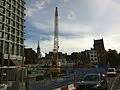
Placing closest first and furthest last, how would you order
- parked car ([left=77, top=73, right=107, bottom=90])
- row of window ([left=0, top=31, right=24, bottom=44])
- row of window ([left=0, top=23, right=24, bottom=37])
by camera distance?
parked car ([left=77, top=73, right=107, bottom=90]), row of window ([left=0, top=23, right=24, bottom=37]), row of window ([left=0, top=31, right=24, bottom=44])

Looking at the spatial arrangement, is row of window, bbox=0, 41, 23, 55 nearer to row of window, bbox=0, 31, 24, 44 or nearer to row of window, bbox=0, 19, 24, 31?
row of window, bbox=0, 31, 24, 44

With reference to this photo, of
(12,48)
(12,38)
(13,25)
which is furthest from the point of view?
(13,25)

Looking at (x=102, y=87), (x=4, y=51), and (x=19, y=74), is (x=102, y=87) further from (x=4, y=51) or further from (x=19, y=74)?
(x=4, y=51)

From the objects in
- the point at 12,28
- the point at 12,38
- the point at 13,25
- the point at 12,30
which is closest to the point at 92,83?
the point at 12,38

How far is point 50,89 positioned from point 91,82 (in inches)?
140

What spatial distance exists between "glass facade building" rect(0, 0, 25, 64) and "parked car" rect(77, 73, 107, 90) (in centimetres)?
6676

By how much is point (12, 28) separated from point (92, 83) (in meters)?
81.0

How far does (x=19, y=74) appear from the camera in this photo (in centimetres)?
2273

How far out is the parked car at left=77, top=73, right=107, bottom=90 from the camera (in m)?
22.5

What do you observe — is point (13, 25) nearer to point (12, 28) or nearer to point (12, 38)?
point (12, 28)

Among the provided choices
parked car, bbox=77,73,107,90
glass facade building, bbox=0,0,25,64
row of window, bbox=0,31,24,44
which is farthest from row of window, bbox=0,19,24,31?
parked car, bbox=77,73,107,90

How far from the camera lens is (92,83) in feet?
74.7

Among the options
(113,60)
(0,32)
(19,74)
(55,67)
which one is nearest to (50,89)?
(19,74)

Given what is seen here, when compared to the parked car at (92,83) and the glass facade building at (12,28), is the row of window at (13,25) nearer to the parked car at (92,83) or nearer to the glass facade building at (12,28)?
the glass facade building at (12,28)
